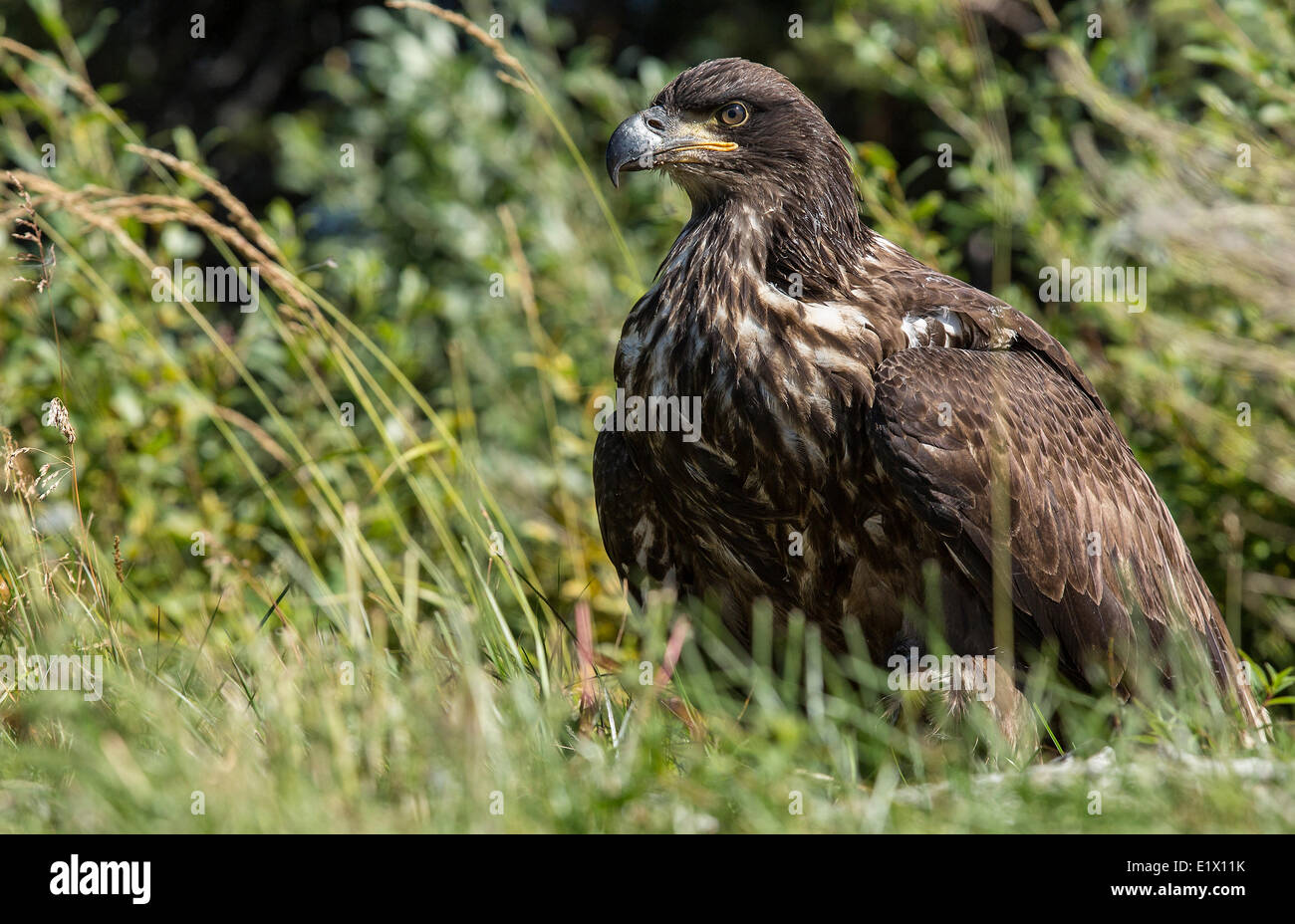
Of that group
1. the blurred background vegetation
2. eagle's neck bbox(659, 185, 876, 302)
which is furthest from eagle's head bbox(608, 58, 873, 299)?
the blurred background vegetation

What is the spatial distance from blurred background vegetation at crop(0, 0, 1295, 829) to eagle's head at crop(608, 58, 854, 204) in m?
0.25

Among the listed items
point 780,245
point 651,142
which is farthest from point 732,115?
point 780,245

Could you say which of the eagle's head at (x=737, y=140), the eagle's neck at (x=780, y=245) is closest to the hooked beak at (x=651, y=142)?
the eagle's head at (x=737, y=140)

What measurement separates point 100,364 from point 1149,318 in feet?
12.6

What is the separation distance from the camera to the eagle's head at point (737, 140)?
12.9ft

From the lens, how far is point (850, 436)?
3656mm

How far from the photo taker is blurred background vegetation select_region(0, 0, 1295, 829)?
2.86 m

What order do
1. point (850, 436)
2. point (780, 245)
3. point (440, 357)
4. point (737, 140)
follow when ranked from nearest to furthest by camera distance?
point (850, 436)
point (780, 245)
point (737, 140)
point (440, 357)

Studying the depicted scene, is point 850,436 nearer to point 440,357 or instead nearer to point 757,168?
point 757,168

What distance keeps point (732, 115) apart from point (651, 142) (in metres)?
0.25

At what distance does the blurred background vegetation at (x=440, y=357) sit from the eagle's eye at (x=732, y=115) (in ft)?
1.44

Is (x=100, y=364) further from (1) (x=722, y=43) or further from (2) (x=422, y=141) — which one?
(1) (x=722, y=43)

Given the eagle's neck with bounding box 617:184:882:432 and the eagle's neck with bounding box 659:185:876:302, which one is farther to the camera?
the eagle's neck with bounding box 659:185:876:302

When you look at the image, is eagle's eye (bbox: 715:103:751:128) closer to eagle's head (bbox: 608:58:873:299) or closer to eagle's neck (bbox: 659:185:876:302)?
eagle's head (bbox: 608:58:873:299)
